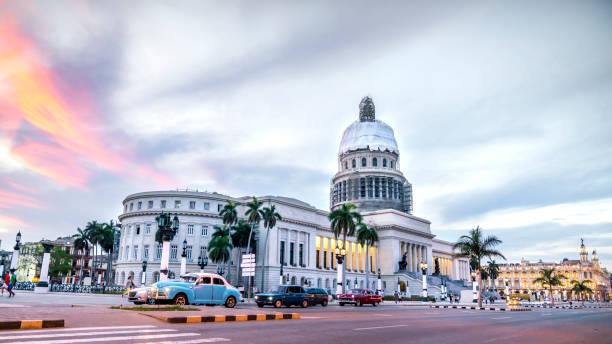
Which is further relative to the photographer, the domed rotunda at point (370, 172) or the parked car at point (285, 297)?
the domed rotunda at point (370, 172)

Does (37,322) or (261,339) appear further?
(37,322)

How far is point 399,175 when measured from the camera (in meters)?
119

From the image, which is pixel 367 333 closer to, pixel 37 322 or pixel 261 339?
pixel 261 339

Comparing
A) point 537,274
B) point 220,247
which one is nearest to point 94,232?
point 220,247

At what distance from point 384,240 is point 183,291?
84.5 meters

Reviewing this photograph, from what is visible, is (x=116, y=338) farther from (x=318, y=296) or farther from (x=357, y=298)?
(x=357, y=298)

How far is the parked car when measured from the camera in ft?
112

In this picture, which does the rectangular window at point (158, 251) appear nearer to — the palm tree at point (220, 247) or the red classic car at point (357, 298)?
the palm tree at point (220, 247)

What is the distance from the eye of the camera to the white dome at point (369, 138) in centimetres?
12019

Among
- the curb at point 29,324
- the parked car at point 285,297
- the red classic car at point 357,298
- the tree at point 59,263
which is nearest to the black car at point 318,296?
the parked car at point 285,297

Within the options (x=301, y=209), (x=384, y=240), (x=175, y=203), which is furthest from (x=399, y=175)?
(x=175, y=203)

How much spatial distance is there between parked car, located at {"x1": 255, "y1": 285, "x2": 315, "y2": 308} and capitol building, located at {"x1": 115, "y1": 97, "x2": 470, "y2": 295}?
120 feet

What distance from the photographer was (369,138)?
121062mm

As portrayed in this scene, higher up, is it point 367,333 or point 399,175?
point 399,175
